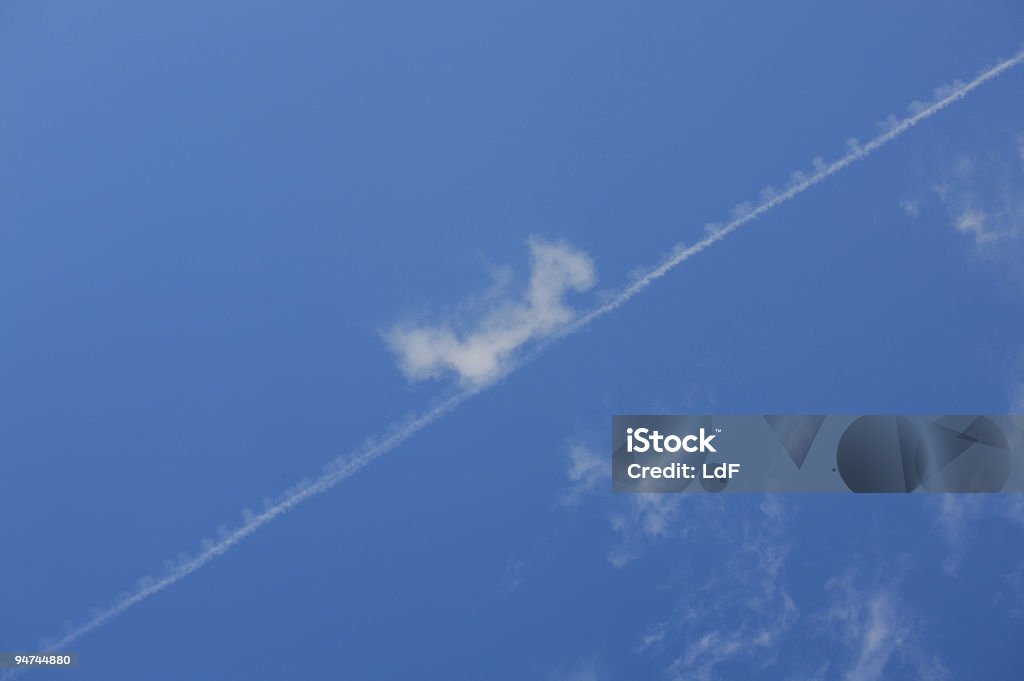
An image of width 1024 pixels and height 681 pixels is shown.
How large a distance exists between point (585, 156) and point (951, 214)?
207 cm

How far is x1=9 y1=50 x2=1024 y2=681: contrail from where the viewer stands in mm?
4863

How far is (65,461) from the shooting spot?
4.93 metres

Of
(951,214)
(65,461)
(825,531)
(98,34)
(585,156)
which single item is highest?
(98,34)

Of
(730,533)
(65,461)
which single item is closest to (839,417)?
(730,533)

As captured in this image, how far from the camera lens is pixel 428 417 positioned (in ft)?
16.1

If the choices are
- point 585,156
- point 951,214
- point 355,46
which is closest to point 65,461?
Answer: point 355,46

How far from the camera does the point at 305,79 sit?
506 cm

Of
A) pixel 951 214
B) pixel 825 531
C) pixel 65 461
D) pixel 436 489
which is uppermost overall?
pixel 951 214

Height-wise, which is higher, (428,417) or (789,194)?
(789,194)

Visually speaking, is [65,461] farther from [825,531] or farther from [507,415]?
[825,531]

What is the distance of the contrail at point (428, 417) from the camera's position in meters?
4.86

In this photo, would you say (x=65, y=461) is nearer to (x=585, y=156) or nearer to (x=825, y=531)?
(x=585, y=156)

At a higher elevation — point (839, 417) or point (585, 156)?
Answer: point (585, 156)

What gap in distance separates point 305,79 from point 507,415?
223 cm
